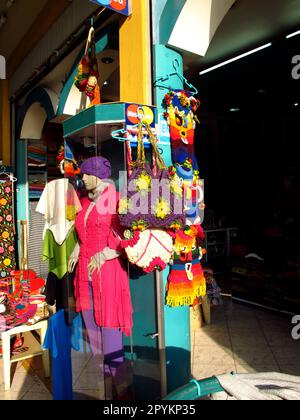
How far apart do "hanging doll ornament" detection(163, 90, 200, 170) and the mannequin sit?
0.51 m

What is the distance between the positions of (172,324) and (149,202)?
36.5 inches

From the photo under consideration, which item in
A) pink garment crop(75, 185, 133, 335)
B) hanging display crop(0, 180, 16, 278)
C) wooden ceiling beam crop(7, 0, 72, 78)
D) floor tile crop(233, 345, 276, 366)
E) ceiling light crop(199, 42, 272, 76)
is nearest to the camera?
pink garment crop(75, 185, 133, 335)

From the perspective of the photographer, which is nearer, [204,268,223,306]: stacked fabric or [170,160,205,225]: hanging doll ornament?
[170,160,205,225]: hanging doll ornament

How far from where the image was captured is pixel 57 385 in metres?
2.44

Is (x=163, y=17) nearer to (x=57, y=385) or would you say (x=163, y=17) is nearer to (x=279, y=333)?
(x=57, y=385)

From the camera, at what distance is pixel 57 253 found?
268 cm

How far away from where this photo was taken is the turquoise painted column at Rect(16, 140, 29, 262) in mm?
5629

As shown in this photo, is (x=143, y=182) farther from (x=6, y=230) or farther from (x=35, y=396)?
(x=6, y=230)

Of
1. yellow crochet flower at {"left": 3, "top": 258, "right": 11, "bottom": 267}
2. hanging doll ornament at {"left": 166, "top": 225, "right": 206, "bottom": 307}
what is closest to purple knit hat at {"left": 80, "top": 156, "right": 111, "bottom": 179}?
hanging doll ornament at {"left": 166, "top": 225, "right": 206, "bottom": 307}

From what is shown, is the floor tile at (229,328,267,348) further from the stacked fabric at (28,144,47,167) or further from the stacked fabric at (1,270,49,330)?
the stacked fabric at (28,144,47,167)

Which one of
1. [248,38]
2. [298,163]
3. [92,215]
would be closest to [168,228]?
[92,215]

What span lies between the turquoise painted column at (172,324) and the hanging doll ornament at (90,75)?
0.52 meters

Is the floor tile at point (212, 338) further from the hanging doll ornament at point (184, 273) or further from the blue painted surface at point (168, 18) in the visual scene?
the blue painted surface at point (168, 18)

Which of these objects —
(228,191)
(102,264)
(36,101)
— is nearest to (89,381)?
(102,264)
